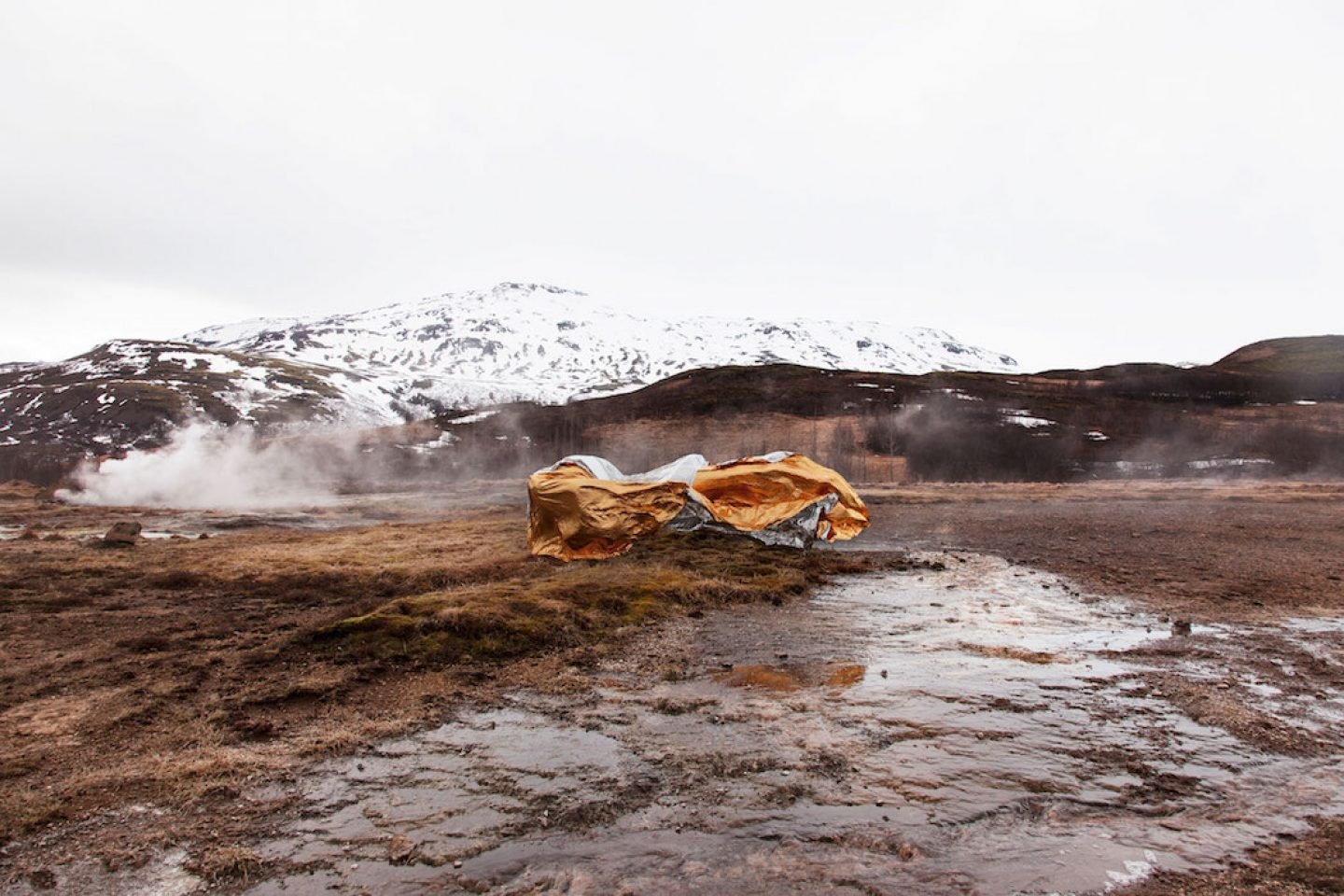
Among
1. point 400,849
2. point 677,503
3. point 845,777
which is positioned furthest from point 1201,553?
point 400,849

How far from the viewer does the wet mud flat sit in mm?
4523

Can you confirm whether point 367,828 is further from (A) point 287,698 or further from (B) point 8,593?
(B) point 8,593

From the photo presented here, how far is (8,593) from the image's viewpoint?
1257 cm

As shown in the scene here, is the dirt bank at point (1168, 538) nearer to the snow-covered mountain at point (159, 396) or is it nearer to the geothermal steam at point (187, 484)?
the geothermal steam at point (187, 484)

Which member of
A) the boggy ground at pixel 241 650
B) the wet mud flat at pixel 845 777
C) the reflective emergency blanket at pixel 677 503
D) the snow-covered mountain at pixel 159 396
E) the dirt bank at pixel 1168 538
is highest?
the snow-covered mountain at pixel 159 396

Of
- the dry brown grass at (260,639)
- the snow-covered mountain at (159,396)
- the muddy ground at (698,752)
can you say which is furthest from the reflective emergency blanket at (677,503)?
the snow-covered mountain at (159,396)

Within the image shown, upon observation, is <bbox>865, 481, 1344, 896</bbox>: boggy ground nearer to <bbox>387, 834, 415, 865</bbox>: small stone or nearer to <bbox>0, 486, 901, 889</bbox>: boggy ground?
<bbox>387, 834, 415, 865</bbox>: small stone

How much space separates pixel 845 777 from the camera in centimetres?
573

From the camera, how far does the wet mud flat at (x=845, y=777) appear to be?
452 centimetres

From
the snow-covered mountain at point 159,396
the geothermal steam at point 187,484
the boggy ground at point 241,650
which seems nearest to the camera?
the boggy ground at point 241,650

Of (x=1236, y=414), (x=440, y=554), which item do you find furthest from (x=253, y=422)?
(x=1236, y=414)

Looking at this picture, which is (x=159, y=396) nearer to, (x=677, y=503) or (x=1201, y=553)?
(x=677, y=503)

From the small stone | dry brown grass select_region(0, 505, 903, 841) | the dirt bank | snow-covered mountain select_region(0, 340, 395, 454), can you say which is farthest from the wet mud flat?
snow-covered mountain select_region(0, 340, 395, 454)

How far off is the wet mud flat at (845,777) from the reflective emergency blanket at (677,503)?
7.96 m
